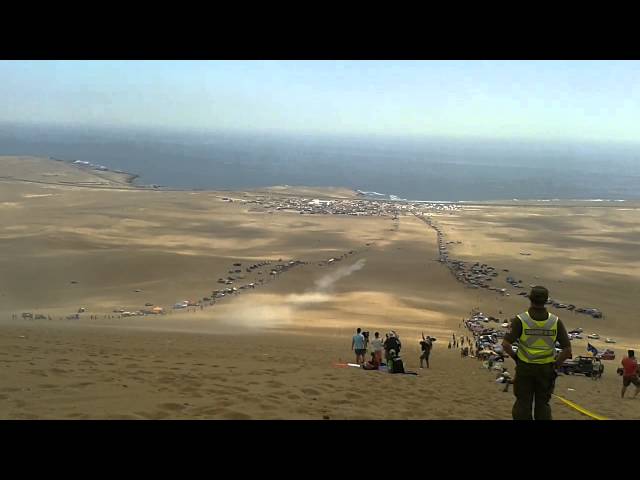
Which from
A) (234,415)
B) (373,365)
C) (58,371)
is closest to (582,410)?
(373,365)

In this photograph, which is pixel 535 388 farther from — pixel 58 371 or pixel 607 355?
pixel 607 355

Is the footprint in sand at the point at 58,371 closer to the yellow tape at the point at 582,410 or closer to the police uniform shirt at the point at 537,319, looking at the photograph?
the police uniform shirt at the point at 537,319

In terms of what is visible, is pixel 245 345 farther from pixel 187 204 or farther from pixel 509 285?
pixel 187 204

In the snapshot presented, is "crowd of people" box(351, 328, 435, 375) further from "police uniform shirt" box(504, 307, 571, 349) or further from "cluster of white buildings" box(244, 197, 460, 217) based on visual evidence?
"cluster of white buildings" box(244, 197, 460, 217)

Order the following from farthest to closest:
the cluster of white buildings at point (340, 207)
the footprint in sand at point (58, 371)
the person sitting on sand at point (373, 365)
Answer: the cluster of white buildings at point (340, 207) < the person sitting on sand at point (373, 365) < the footprint in sand at point (58, 371)

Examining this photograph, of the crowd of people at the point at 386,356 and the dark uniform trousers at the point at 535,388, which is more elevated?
the dark uniform trousers at the point at 535,388

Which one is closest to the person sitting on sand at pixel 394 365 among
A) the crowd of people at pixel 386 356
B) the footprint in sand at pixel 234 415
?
the crowd of people at pixel 386 356

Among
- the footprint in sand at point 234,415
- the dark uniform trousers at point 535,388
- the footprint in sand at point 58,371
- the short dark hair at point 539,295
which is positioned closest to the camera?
the short dark hair at point 539,295

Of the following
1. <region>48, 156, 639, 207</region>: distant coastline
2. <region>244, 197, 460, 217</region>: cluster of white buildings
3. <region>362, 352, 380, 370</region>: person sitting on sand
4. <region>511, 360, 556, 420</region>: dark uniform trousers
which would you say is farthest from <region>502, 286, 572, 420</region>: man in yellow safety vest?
<region>48, 156, 639, 207</region>: distant coastline
